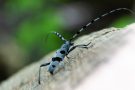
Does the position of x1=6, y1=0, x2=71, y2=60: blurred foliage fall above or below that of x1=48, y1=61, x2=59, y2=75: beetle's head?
above

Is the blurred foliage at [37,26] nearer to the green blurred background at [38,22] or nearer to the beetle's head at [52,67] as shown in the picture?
the green blurred background at [38,22]

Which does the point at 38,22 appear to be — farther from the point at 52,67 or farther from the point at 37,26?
the point at 52,67

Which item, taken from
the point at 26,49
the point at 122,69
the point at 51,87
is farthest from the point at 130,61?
the point at 26,49

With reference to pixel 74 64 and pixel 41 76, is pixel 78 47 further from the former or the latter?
pixel 74 64

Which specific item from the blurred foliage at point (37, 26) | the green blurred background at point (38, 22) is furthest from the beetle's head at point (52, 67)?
the blurred foliage at point (37, 26)

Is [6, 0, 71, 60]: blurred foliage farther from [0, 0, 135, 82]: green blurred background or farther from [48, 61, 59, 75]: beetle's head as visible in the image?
[48, 61, 59, 75]: beetle's head

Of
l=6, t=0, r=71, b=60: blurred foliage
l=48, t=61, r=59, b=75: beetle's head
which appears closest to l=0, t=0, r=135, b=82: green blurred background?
l=6, t=0, r=71, b=60: blurred foliage

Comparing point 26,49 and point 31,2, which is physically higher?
point 31,2

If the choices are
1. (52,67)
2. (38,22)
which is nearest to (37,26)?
(38,22)

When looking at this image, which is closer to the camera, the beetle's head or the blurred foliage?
the beetle's head
